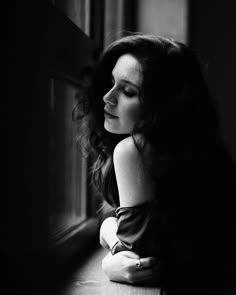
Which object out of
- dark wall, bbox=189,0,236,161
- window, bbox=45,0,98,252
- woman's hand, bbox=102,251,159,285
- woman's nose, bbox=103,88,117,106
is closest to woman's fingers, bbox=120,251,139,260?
woman's hand, bbox=102,251,159,285

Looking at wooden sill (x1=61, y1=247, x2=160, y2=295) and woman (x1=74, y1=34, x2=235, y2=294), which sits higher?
Result: woman (x1=74, y1=34, x2=235, y2=294)

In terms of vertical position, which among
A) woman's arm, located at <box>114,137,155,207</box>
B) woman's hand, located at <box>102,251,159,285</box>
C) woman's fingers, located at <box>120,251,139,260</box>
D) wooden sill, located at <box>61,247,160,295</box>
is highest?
woman's arm, located at <box>114,137,155,207</box>

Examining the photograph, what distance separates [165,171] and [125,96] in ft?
0.55

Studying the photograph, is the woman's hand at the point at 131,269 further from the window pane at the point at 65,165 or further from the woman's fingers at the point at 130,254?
the window pane at the point at 65,165

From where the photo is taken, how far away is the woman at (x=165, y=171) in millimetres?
769

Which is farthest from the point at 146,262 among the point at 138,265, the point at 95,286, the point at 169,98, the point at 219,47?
the point at 219,47

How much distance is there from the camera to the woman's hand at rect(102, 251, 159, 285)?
77 centimetres

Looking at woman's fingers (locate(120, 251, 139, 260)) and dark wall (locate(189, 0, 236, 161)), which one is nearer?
woman's fingers (locate(120, 251, 139, 260))

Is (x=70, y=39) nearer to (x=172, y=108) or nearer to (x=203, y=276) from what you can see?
(x=172, y=108)

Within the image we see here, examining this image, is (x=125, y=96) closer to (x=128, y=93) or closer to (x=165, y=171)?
(x=128, y=93)

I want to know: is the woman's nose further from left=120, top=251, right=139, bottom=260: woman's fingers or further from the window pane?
left=120, top=251, right=139, bottom=260: woman's fingers

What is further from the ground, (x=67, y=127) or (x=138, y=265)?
(x=67, y=127)

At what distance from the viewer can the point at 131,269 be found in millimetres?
768

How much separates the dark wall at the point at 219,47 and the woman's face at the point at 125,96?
79cm
